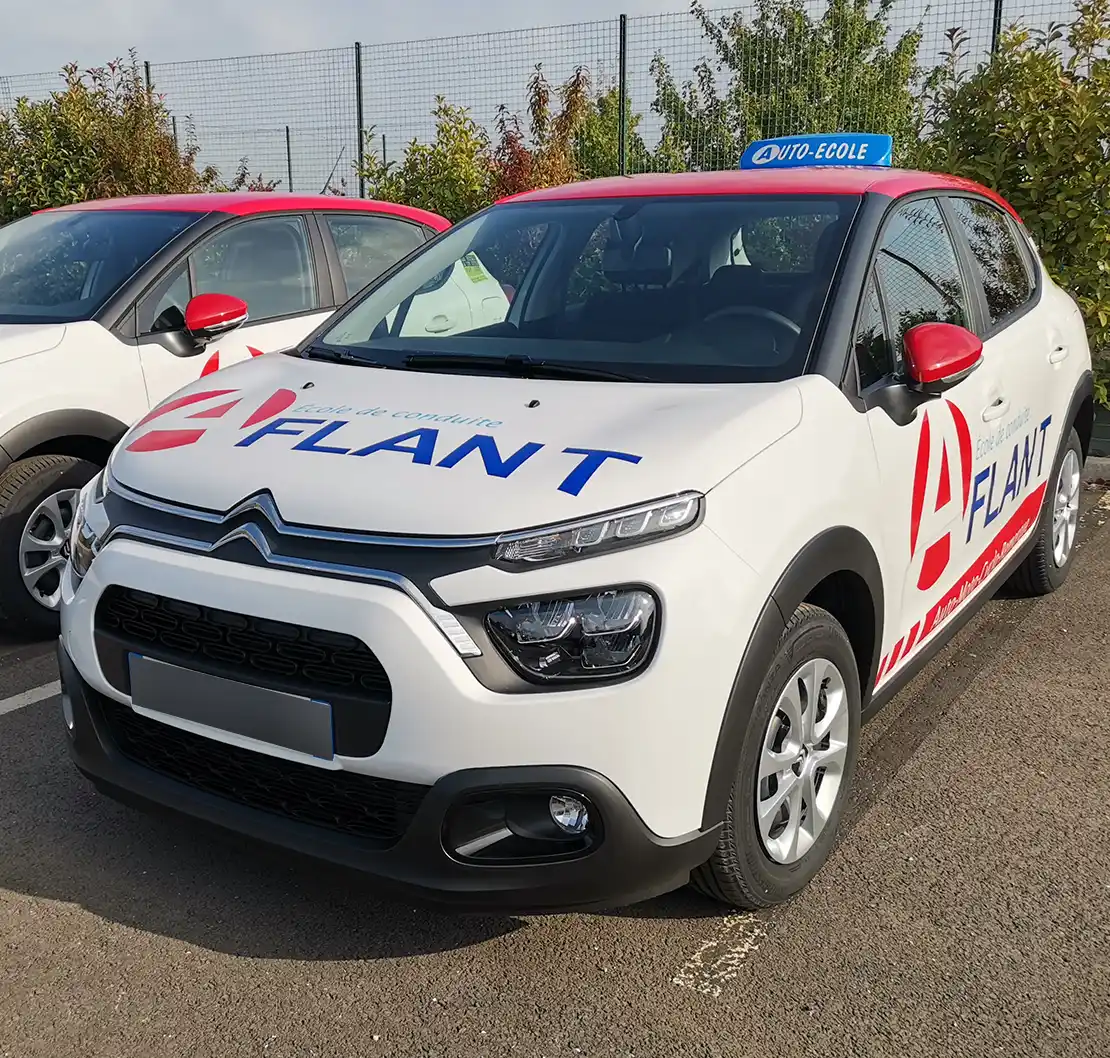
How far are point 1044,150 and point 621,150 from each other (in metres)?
4.51

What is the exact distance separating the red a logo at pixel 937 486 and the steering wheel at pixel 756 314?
1.49 ft

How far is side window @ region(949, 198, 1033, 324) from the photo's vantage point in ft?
12.3

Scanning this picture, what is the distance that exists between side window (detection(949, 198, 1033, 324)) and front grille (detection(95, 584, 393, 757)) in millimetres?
2512

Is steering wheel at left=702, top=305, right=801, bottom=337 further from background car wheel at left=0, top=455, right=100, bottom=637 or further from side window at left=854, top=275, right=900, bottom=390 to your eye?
background car wheel at left=0, top=455, right=100, bottom=637

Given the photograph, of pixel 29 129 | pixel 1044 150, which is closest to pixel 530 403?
pixel 1044 150

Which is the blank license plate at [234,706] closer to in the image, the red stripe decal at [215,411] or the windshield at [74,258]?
the red stripe decal at [215,411]

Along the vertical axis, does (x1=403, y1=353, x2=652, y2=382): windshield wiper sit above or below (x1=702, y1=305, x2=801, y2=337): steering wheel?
below

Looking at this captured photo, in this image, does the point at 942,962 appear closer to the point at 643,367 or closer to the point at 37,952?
the point at 643,367

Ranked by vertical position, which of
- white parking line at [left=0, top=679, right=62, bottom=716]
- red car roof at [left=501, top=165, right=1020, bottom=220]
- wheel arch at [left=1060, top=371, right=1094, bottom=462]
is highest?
red car roof at [left=501, top=165, right=1020, bottom=220]

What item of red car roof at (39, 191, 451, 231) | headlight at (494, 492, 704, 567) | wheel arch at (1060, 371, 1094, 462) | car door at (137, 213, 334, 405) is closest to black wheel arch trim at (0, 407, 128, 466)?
car door at (137, 213, 334, 405)

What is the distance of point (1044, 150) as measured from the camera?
6.45 m

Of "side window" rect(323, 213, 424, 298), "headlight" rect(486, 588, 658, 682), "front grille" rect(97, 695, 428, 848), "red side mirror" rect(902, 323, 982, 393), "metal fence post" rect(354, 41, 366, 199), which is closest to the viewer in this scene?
"headlight" rect(486, 588, 658, 682)

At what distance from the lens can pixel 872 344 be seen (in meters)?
2.90

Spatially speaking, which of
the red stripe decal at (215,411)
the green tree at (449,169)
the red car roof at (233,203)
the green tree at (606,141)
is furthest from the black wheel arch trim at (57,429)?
the green tree at (449,169)
